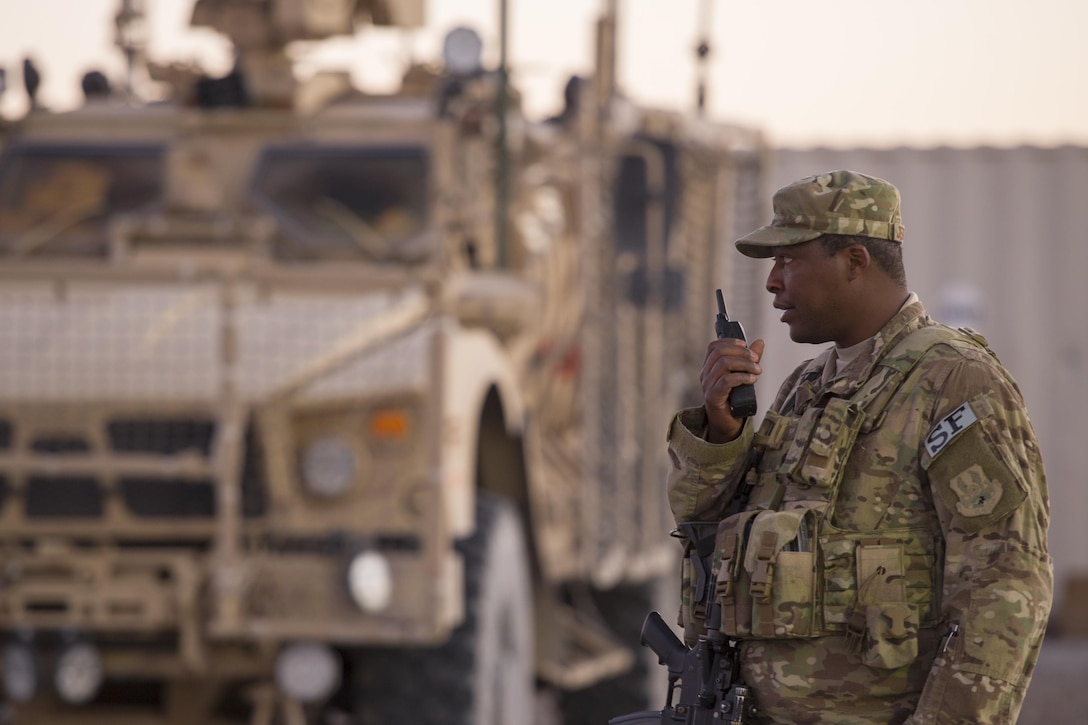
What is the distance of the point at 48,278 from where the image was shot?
22.1ft

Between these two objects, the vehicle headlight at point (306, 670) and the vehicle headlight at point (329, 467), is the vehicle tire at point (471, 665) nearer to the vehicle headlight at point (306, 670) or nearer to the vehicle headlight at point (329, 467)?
the vehicle headlight at point (306, 670)

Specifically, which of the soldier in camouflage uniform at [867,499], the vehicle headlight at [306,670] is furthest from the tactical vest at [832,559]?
the vehicle headlight at [306,670]

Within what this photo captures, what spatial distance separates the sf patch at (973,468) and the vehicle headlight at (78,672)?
3.63 meters

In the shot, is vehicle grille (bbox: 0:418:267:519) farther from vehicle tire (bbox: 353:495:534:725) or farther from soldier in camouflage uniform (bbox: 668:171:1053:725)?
soldier in camouflage uniform (bbox: 668:171:1053:725)

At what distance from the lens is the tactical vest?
3275 mm

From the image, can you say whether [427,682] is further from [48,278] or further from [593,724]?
[593,724]

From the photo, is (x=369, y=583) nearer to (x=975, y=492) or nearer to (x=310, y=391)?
(x=310, y=391)

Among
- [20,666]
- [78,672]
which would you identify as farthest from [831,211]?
[20,666]

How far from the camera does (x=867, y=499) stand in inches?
131

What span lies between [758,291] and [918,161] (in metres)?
5.61

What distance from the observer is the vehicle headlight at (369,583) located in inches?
240

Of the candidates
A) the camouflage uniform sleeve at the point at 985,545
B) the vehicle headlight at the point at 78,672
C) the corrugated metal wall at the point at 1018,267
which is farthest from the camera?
the corrugated metal wall at the point at 1018,267

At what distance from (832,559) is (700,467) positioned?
0.29 m

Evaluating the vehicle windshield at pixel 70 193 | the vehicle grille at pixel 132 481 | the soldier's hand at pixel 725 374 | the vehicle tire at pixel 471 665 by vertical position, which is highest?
the soldier's hand at pixel 725 374
